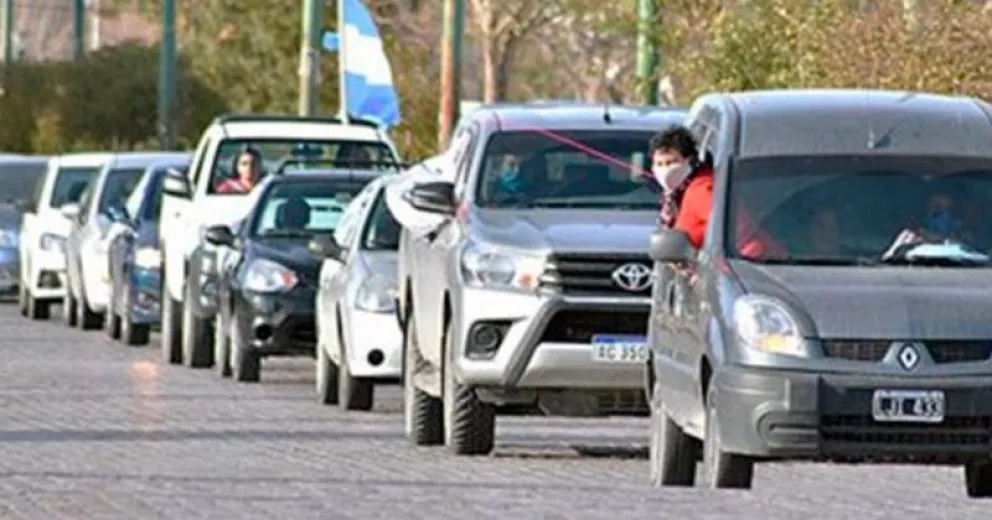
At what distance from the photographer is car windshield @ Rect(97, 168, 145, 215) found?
119 feet

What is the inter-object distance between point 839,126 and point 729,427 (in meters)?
1.70

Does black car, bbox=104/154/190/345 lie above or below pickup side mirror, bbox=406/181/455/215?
below

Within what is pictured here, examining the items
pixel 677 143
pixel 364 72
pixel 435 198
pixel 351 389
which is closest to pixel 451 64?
pixel 364 72

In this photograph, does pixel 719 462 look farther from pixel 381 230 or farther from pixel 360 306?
pixel 381 230

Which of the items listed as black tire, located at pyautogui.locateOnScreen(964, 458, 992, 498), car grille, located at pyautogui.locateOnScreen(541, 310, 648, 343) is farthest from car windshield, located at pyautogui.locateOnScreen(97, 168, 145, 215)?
black tire, located at pyautogui.locateOnScreen(964, 458, 992, 498)

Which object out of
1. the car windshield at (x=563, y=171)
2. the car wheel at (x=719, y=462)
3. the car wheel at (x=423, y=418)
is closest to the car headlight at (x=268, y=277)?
the car wheel at (x=423, y=418)

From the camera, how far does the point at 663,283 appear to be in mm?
17297

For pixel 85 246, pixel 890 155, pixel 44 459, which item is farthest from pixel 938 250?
pixel 85 246

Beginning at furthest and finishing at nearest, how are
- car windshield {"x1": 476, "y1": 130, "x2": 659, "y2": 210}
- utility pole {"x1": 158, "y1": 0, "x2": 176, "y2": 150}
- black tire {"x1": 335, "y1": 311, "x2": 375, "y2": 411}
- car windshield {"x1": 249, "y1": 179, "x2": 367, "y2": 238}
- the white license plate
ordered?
1. utility pole {"x1": 158, "y1": 0, "x2": 176, "y2": 150}
2. car windshield {"x1": 249, "y1": 179, "x2": 367, "y2": 238}
3. black tire {"x1": 335, "y1": 311, "x2": 375, "y2": 411}
4. car windshield {"x1": 476, "y1": 130, "x2": 659, "y2": 210}
5. the white license plate

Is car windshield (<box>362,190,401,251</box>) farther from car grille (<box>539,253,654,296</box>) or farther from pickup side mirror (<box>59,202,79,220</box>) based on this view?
pickup side mirror (<box>59,202,79,220</box>)

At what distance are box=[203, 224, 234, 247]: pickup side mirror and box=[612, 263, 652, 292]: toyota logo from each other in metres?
8.74

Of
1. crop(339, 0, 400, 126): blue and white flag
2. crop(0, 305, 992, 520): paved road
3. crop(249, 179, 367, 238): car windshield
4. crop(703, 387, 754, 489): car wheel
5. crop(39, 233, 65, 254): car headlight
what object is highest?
crop(339, 0, 400, 126): blue and white flag

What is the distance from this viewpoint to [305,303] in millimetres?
26562

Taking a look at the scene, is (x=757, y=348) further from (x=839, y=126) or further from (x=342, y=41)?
(x=342, y=41)
